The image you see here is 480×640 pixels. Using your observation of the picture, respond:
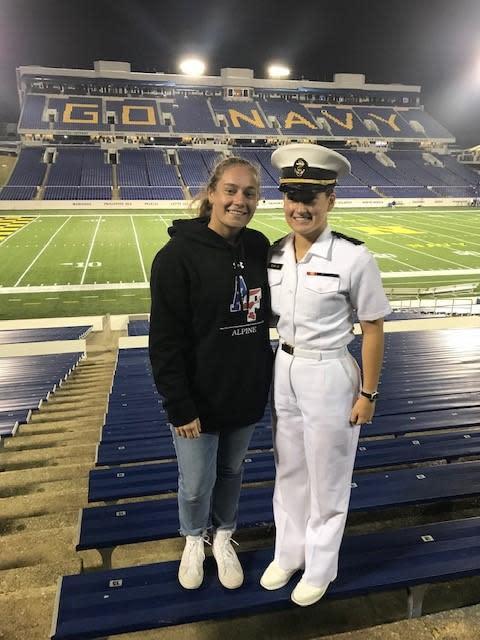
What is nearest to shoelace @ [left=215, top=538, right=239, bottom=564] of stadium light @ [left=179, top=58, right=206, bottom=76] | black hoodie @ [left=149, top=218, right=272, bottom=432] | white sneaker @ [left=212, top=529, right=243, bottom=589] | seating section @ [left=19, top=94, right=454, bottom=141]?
white sneaker @ [left=212, top=529, right=243, bottom=589]

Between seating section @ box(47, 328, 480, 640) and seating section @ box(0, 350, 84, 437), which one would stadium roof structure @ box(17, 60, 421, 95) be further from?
seating section @ box(47, 328, 480, 640)

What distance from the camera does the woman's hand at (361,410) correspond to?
75.1 inches

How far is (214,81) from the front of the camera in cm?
5475

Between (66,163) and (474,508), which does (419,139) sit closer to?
(66,163)

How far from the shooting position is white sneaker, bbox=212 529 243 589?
79.2 inches

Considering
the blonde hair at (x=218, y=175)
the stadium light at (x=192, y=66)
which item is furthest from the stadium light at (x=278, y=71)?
the blonde hair at (x=218, y=175)

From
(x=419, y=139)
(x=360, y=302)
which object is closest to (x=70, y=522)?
(x=360, y=302)

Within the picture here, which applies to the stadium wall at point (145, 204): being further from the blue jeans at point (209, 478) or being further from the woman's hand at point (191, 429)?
the woman's hand at point (191, 429)

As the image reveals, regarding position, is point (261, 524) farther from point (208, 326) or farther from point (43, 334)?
point (43, 334)

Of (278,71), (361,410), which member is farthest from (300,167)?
(278,71)

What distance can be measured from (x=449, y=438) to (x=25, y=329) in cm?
980

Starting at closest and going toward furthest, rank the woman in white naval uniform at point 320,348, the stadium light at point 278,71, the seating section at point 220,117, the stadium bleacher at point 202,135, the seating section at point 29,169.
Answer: the woman in white naval uniform at point 320,348 < the seating section at point 29,169 < the stadium bleacher at point 202,135 < the seating section at point 220,117 < the stadium light at point 278,71

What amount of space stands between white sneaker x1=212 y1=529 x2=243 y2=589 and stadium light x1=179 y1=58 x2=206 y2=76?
198 ft

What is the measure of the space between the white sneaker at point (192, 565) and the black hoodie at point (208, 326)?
0.53 meters
